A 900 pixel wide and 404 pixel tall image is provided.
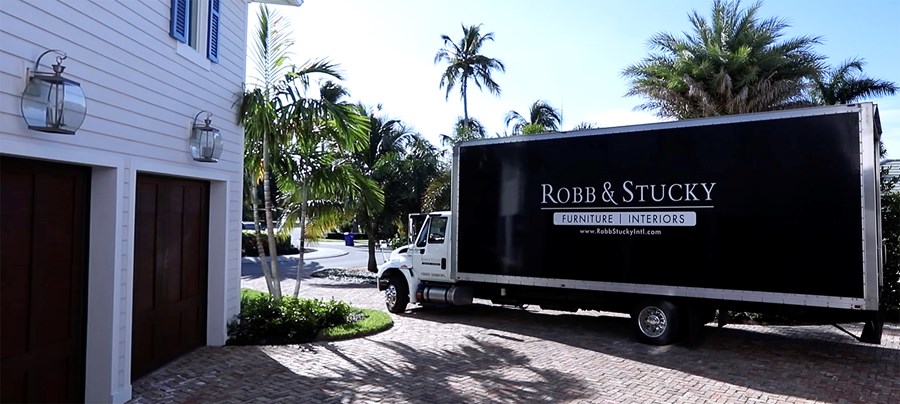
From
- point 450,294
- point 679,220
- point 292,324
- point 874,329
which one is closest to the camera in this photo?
point 874,329

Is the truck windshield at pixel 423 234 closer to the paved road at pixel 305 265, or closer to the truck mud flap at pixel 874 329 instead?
the paved road at pixel 305 265

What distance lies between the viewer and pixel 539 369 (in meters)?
7.64

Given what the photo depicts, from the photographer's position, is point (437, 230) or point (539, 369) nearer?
point (539, 369)

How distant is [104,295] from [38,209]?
103 centimetres

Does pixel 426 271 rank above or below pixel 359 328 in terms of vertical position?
above

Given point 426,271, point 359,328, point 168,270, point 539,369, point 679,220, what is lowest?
point 539,369

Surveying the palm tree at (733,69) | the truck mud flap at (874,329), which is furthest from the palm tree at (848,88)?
the truck mud flap at (874,329)

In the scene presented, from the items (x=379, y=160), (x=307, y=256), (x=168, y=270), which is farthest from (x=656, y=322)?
(x=307, y=256)

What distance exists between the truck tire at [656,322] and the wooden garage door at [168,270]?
6213 mm

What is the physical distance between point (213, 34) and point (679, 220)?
6789 millimetres

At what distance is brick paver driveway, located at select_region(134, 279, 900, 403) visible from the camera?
21.1 feet

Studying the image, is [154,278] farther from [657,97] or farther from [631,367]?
[657,97]

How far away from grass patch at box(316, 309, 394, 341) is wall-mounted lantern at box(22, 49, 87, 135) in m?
5.26

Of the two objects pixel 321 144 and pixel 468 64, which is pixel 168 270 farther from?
pixel 468 64
